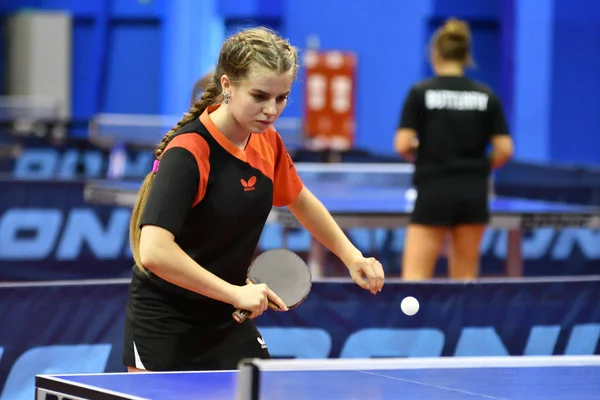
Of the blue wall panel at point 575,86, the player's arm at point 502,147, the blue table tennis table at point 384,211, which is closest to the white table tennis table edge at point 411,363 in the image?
the player's arm at point 502,147

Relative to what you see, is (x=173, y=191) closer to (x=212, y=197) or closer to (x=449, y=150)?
(x=212, y=197)

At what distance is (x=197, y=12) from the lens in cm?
1759

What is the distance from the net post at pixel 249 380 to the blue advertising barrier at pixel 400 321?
2033 millimetres

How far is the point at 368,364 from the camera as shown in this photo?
241cm

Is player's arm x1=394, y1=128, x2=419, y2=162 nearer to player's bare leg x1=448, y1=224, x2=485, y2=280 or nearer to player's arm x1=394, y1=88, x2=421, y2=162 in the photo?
player's arm x1=394, y1=88, x2=421, y2=162

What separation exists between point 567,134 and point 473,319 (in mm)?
11169

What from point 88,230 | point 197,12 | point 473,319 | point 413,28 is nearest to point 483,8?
point 413,28

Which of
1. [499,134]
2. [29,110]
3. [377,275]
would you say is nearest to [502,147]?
[499,134]

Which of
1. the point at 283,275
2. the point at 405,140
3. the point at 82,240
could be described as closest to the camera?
the point at 283,275

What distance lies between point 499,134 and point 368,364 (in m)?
3.31

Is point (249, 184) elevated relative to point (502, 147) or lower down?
elevated

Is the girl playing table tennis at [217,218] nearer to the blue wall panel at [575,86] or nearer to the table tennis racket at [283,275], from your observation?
the table tennis racket at [283,275]

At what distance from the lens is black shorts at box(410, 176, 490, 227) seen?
18.0 ft

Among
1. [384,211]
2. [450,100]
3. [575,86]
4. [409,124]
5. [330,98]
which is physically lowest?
[330,98]
